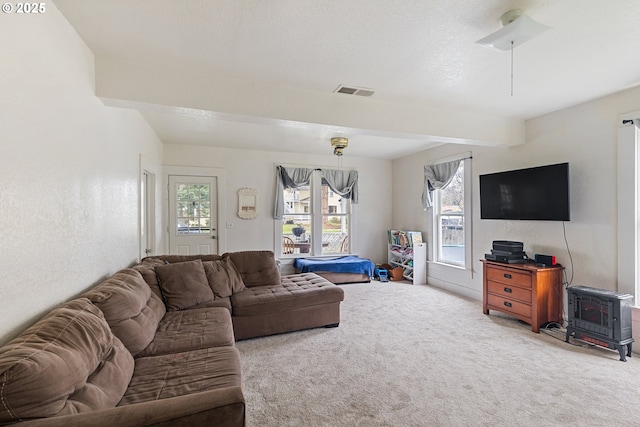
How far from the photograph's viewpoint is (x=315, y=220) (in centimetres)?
623

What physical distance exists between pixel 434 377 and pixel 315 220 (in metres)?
4.13

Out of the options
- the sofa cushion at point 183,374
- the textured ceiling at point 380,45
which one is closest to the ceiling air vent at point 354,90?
the textured ceiling at point 380,45

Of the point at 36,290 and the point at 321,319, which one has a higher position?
the point at 36,290

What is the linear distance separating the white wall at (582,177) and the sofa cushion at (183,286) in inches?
155

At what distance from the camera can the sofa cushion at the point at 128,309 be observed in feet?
6.11

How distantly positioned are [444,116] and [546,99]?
1009 mm

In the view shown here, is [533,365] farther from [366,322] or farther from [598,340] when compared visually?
[366,322]

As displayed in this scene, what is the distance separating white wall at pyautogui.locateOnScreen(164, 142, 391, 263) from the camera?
215 inches

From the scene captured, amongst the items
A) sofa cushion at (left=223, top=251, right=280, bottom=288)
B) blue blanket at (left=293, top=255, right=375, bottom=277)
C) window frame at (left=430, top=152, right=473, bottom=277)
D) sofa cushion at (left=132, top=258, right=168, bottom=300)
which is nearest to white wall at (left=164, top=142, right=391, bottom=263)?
blue blanket at (left=293, top=255, right=375, bottom=277)

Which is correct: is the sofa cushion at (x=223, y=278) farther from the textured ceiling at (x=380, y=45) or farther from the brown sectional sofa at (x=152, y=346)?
the textured ceiling at (x=380, y=45)

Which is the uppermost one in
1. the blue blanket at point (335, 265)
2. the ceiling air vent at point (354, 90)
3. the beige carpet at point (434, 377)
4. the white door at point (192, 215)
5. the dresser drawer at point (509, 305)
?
the ceiling air vent at point (354, 90)

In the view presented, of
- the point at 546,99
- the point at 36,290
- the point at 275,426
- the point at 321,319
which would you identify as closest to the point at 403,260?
the point at 321,319

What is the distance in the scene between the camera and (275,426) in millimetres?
1848

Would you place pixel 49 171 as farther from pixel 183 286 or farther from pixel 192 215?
pixel 192 215
